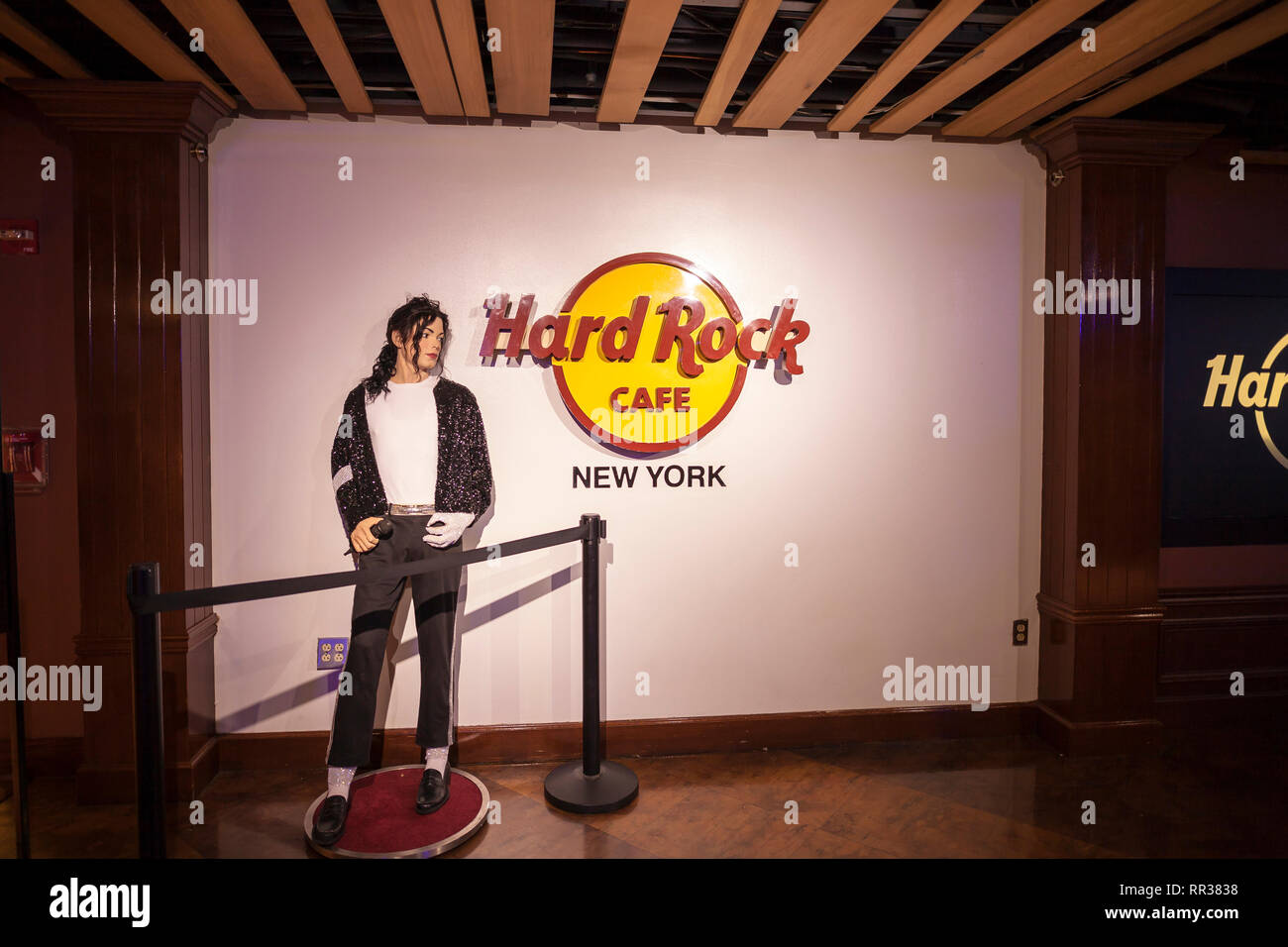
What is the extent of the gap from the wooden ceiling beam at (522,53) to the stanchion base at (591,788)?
3.16 meters

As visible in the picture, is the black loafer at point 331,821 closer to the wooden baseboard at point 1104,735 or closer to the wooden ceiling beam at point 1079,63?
the wooden baseboard at point 1104,735

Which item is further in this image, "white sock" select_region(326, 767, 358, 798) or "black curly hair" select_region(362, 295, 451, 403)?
"black curly hair" select_region(362, 295, 451, 403)

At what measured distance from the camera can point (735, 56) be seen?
2854 millimetres

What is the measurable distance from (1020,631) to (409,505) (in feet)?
11.0

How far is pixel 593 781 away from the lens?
10.8 ft

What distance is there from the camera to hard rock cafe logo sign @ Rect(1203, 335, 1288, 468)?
4004 mm

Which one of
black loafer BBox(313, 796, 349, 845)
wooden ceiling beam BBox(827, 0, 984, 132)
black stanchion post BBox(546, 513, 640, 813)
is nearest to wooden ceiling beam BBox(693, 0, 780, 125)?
wooden ceiling beam BBox(827, 0, 984, 132)

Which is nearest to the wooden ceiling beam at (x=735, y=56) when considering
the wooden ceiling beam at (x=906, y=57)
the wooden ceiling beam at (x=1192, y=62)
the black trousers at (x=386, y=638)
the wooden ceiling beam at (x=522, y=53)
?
the wooden ceiling beam at (x=906, y=57)

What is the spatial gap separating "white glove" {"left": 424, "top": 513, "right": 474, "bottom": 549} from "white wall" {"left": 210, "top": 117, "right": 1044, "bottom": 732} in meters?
0.40

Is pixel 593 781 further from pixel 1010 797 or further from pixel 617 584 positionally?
pixel 1010 797

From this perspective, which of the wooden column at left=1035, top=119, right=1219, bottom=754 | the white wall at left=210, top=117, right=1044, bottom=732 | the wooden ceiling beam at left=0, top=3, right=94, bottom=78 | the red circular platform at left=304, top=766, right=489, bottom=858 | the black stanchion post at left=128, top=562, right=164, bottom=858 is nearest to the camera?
the black stanchion post at left=128, top=562, right=164, bottom=858

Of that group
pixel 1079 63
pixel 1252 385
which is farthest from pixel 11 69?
pixel 1252 385

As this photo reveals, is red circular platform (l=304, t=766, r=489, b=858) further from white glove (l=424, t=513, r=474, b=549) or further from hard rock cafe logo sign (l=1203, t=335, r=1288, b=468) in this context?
hard rock cafe logo sign (l=1203, t=335, r=1288, b=468)

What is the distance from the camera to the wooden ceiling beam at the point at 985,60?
2531 mm
